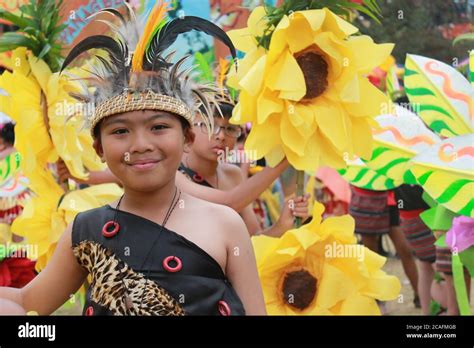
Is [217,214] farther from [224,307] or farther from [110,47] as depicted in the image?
[110,47]

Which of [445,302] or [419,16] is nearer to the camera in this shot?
[445,302]

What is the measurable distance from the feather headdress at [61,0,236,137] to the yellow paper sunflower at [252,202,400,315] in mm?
1188

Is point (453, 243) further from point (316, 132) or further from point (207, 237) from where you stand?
point (207, 237)

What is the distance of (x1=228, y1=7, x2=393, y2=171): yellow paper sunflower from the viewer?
3.52 m

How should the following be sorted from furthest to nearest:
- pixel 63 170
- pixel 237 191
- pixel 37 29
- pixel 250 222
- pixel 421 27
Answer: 1. pixel 421 27
2. pixel 250 222
3. pixel 63 170
4. pixel 237 191
5. pixel 37 29

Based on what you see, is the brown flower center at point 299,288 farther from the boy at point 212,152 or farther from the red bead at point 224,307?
the red bead at point 224,307

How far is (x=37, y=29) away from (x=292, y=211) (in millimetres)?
1307

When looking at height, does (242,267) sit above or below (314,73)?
below

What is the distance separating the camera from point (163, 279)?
2443 mm

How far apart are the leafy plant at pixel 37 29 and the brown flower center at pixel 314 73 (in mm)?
1084

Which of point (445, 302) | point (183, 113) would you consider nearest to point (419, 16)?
point (445, 302)

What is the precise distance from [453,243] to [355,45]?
991 millimetres

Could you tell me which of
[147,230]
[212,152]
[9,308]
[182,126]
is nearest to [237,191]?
[212,152]

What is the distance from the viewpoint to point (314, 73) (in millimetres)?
3621
